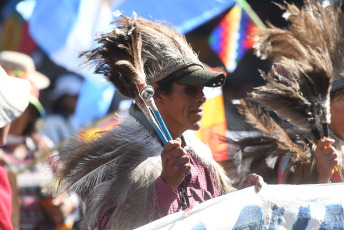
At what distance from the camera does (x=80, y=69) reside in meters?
2.59

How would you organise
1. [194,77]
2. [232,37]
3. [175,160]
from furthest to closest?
1. [232,37]
2. [194,77]
3. [175,160]

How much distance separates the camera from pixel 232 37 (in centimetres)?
663

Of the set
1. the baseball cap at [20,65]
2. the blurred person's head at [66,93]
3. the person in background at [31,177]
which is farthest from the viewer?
the blurred person's head at [66,93]

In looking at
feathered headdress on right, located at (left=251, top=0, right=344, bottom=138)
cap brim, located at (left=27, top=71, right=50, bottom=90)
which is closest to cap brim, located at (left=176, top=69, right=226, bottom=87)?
feathered headdress on right, located at (left=251, top=0, right=344, bottom=138)

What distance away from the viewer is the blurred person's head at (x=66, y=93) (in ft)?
18.7

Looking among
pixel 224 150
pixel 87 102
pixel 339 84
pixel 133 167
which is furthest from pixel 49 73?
pixel 133 167

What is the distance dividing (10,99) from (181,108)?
2.38 feet

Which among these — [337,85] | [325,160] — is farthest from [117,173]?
[337,85]

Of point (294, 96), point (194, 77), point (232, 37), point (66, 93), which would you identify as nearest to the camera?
point (194, 77)

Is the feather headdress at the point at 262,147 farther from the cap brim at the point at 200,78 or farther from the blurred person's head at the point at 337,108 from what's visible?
the cap brim at the point at 200,78

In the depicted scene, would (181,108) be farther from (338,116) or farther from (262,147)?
(338,116)

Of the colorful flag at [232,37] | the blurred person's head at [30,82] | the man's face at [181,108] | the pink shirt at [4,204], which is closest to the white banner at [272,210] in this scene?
the man's face at [181,108]

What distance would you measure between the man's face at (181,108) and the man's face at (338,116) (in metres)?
1.13

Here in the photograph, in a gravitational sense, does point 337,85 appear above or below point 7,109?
below
